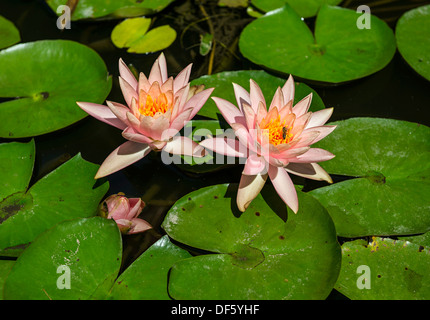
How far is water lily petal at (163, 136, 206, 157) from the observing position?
221cm

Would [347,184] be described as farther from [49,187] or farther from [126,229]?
[49,187]

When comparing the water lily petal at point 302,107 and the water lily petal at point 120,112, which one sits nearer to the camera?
the water lily petal at point 120,112

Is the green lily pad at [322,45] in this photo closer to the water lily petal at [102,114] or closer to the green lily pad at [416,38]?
the green lily pad at [416,38]

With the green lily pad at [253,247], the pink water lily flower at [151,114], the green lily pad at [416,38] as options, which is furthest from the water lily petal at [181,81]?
the green lily pad at [416,38]

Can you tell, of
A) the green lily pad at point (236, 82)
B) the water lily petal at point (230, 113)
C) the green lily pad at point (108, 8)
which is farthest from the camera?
the green lily pad at point (108, 8)

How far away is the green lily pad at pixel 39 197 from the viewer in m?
2.15


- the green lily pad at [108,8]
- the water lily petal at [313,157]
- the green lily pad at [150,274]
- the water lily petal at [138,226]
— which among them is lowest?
the green lily pad at [150,274]

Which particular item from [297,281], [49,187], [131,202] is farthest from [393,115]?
[49,187]

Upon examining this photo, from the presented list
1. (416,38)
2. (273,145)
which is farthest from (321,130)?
(416,38)

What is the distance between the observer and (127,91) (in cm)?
220

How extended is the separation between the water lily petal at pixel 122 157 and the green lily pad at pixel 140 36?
4.62 feet

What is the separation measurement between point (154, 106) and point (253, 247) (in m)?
1.04

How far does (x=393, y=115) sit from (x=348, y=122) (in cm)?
56

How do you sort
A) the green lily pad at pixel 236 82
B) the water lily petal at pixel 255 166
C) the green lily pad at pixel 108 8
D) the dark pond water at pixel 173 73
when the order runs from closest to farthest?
the water lily petal at pixel 255 166, the dark pond water at pixel 173 73, the green lily pad at pixel 236 82, the green lily pad at pixel 108 8
